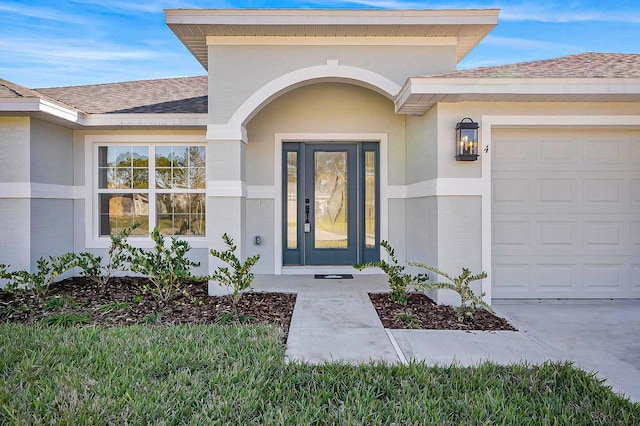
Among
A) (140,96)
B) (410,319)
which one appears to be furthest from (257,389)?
(140,96)

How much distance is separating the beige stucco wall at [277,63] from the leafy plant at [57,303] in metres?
3.18

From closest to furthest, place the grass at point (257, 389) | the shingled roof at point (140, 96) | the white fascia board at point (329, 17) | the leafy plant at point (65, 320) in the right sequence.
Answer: the grass at point (257, 389), the leafy plant at point (65, 320), the white fascia board at point (329, 17), the shingled roof at point (140, 96)

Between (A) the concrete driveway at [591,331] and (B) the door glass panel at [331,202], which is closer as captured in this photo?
(A) the concrete driveway at [591,331]

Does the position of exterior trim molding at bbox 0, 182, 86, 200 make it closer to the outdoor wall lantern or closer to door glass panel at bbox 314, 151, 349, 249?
door glass panel at bbox 314, 151, 349, 249

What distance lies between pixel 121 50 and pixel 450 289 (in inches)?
562

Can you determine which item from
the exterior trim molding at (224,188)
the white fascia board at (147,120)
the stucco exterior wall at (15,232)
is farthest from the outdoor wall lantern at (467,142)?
the stucco exterior wall at (15,232)

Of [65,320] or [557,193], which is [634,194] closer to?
[557,193]

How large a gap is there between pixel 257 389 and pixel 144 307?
10.4 ft

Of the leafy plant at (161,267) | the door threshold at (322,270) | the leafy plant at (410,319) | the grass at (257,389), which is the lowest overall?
the grass at (257,389)

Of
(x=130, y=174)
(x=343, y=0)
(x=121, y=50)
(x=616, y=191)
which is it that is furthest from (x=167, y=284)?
(x=121, y=50)

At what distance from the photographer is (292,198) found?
8.18 metres

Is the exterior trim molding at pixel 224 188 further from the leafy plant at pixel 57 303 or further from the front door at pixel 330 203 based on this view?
the leafy plant at pixel 57 303

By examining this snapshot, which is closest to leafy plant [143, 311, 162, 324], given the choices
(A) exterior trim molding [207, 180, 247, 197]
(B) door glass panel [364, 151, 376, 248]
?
(A) exterior trim molding [207, 180, 247, 197]

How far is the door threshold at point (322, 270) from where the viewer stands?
7.98m
